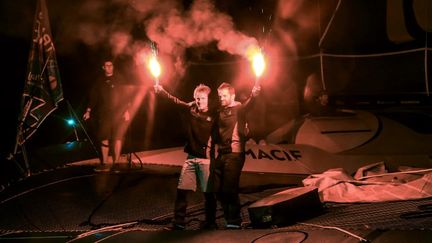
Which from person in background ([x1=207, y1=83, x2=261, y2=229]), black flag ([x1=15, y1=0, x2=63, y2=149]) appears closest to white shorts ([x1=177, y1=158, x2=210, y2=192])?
person in background ([x1=207, y1=83, x2=261, y2=229])

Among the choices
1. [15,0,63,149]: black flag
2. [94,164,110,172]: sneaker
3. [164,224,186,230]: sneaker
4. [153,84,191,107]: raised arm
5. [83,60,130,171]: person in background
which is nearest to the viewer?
[164,224,186,230]: sneaker

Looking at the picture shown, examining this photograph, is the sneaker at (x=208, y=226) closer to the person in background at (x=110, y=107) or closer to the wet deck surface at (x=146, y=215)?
the wet deck surface at (x=146, y=215)

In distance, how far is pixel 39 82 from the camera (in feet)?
26.1

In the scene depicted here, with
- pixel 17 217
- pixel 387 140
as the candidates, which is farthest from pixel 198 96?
pixel 387 140

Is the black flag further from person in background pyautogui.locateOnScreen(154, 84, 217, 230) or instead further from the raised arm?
person in background pyautogui.locateOnScreen(154, 84, 217, 230)

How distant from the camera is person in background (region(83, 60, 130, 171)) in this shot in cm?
879

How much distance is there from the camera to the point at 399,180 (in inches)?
266

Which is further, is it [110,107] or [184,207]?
[110,107]

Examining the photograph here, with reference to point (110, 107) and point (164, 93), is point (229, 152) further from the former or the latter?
point (110, 107)

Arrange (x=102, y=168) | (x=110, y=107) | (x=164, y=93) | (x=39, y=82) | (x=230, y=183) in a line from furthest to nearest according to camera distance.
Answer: (x=102, y=168), (x=110, y=107), (x=39, y=82), (x=164, y=93), (x=230, y=183)

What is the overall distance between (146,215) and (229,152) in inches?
64.4

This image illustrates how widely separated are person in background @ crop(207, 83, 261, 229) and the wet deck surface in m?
0.28

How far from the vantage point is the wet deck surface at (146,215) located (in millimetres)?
4801

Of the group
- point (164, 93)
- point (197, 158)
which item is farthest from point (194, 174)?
point (164, 93)
